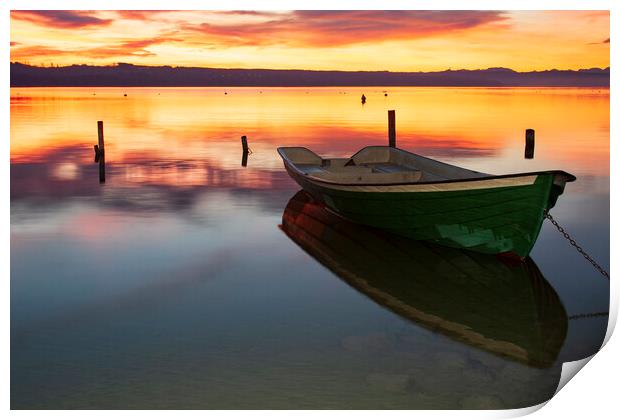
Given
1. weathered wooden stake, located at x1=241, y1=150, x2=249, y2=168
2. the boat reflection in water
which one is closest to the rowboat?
the boat reflection in water

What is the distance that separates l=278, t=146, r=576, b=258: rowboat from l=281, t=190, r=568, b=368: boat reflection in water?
0.33 m

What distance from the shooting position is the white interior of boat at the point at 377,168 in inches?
605

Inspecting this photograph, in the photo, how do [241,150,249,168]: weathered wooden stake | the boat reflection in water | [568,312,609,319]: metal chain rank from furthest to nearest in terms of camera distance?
[241,150,249,168]: weathered wooden stake < [568,312,609,319]: metal chain < the boat reflection in water

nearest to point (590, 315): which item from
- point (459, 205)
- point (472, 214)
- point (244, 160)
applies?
point (472, 214)

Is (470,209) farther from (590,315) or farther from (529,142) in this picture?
(529,142)

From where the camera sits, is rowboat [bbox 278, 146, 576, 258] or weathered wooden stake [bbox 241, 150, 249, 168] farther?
weathered wooden stake [bbox 241, 150, 249, 168]

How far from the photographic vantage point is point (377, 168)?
59.4 feet

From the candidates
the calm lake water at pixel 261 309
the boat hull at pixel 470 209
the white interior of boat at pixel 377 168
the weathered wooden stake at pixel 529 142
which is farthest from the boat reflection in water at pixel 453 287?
the weathered wooden stake at pixel 529 142

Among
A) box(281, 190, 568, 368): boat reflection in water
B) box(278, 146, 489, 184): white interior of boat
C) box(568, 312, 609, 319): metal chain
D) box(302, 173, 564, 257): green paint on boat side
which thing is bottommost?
box(568, 312, 609, 319): metal chain

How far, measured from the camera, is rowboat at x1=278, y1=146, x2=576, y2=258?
38.3 feet

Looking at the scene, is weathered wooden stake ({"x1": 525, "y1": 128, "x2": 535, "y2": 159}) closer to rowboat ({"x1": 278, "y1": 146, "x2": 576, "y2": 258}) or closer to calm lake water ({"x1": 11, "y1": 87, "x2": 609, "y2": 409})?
calm lake water ({"x1": 11, "y1": 87, "x2": 609, "y2": 409})

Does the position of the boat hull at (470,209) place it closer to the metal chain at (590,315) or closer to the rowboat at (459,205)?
the rowboat at (459,205)

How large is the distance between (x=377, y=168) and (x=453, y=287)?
6.78 meters
